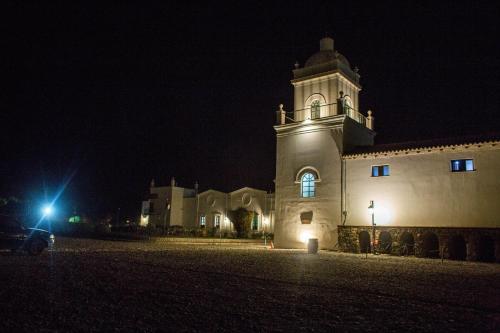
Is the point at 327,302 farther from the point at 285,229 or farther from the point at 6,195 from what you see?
the point at 6,195

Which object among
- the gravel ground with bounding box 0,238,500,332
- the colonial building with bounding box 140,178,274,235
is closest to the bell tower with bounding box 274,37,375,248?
the gravel ground with bounding box 0,238,500,332

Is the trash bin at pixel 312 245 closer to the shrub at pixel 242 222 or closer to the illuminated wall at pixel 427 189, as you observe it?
the illuminated wall at pixel 427 189

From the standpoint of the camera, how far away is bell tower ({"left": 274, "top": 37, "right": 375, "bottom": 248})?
2603 cm

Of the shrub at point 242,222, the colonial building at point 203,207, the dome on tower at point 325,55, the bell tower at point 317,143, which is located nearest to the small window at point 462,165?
the bell tower at point 317,143

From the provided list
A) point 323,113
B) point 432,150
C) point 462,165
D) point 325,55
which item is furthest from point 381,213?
point 325,55

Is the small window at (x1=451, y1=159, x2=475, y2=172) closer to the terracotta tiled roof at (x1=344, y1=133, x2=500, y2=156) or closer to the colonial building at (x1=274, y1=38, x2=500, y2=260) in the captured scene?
the colonial building at (x1=274, y1=38, x2=500, y2=260)

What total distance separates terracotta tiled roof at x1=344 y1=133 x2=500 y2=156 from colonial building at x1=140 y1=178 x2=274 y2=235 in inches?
837

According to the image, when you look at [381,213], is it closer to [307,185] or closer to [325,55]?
[307,185]

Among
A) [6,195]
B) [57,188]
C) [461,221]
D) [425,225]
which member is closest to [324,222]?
[425,225]

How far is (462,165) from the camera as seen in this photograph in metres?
21.7

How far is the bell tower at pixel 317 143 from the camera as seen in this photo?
2603 cm

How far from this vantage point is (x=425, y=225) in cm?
2256

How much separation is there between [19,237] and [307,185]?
1667cm

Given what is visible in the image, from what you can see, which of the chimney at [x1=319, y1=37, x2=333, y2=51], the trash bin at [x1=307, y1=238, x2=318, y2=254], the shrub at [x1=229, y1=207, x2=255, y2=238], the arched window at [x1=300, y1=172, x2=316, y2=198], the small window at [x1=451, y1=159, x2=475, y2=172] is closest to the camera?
the small window at [x1=451, y1=159, x2=475, y2=172]
